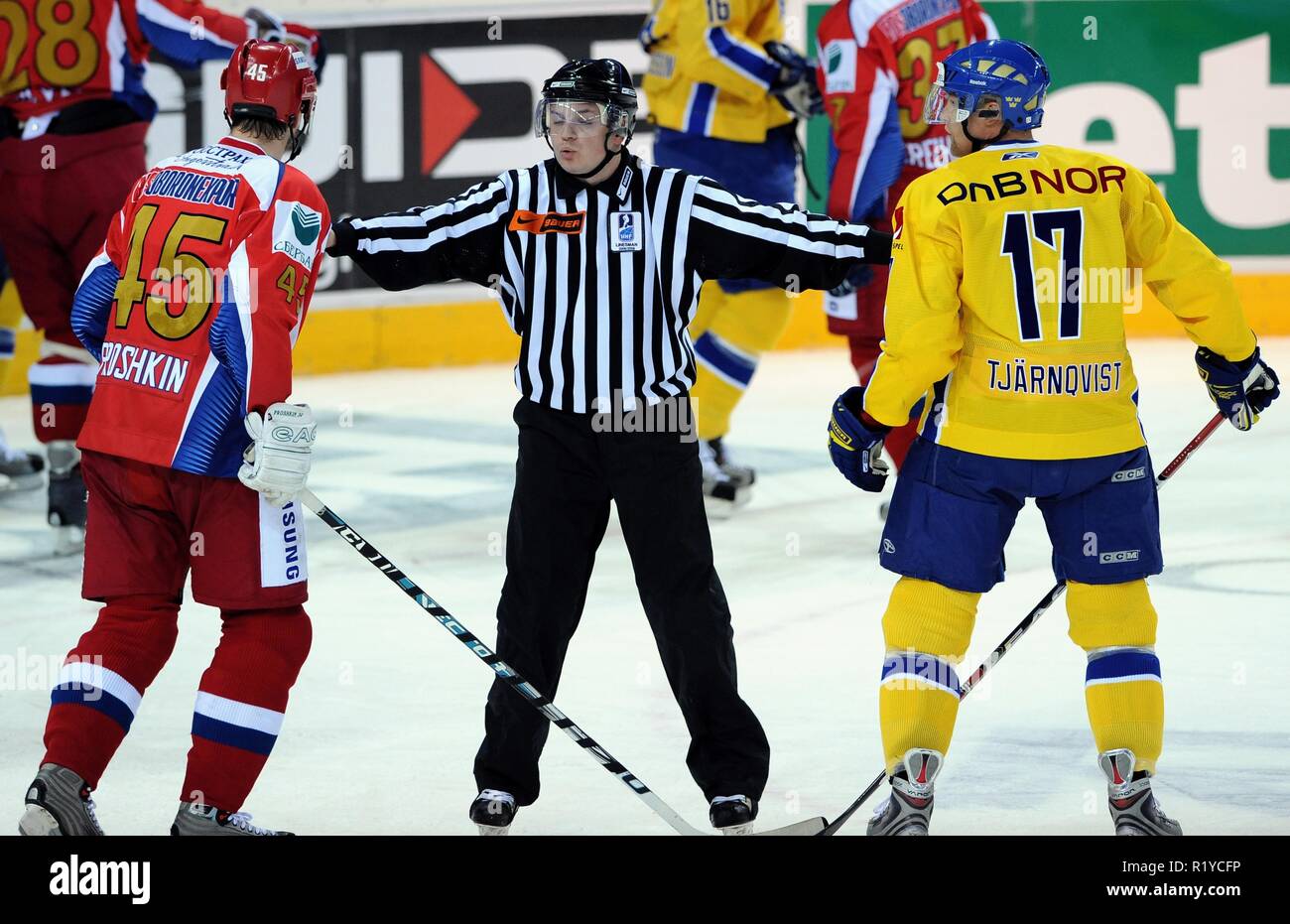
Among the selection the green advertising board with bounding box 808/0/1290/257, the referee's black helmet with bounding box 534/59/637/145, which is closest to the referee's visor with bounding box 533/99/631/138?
the referee's black helmet with bounding box 534/59/637/145

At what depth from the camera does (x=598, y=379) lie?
3395 millimetres

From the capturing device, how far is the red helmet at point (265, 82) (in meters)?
3.33

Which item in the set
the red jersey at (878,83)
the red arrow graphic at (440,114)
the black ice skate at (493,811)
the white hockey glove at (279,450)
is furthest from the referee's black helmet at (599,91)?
the red arrow graphic at (440,114)

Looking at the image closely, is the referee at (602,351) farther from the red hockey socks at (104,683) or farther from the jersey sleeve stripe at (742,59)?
the jersey sleeve stripe at (742,59)

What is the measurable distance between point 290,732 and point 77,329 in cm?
106

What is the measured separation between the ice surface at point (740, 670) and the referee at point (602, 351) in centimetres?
23

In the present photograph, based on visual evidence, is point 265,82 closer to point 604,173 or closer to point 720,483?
point 604,173

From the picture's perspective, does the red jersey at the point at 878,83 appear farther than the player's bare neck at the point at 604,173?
Yes

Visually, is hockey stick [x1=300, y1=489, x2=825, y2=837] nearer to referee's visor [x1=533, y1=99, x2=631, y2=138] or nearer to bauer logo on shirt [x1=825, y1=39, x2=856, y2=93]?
referee's visor [x1=533, y1=99, x2=631, y2=138]

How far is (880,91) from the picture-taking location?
5621mm

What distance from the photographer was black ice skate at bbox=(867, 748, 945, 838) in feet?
10.7
